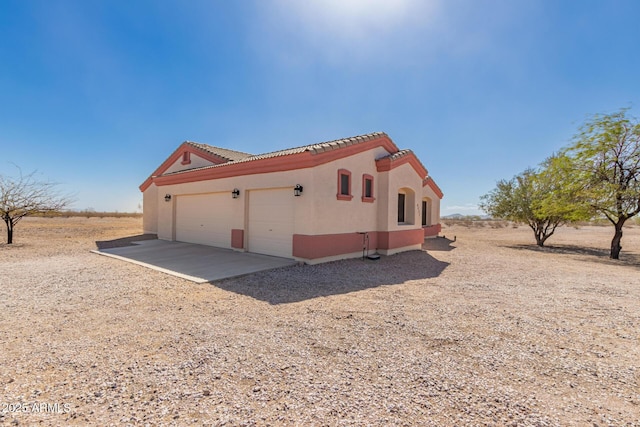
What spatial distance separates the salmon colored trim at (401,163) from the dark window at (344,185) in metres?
1.94

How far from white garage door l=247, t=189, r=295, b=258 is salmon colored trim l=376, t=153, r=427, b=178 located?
4024mm

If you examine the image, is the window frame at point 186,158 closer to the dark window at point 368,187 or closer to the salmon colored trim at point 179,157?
the salmon colored trim at point 179,157

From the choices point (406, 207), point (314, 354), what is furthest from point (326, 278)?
point (406, 207)

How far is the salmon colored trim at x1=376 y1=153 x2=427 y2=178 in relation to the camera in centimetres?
1155

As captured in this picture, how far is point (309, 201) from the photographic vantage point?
30.6ft

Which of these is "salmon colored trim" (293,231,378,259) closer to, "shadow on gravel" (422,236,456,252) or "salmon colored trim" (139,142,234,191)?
"shadow on gravel" (422,236,456,252)

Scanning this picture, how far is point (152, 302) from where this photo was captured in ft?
18.9

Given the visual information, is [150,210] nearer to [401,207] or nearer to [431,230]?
[401,207]

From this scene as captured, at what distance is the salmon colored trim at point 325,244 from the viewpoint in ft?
30.9

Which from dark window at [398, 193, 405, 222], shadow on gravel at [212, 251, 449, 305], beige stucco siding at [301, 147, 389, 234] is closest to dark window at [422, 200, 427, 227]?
dark window at [398, 193, 405, 222]

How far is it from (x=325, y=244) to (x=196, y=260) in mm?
4679

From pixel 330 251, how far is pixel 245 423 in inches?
300

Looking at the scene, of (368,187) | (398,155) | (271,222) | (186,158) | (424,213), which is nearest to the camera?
(271,222)

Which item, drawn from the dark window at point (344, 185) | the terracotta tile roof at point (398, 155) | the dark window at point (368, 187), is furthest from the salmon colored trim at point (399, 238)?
the terracotta tile roof at point (398, 155)
